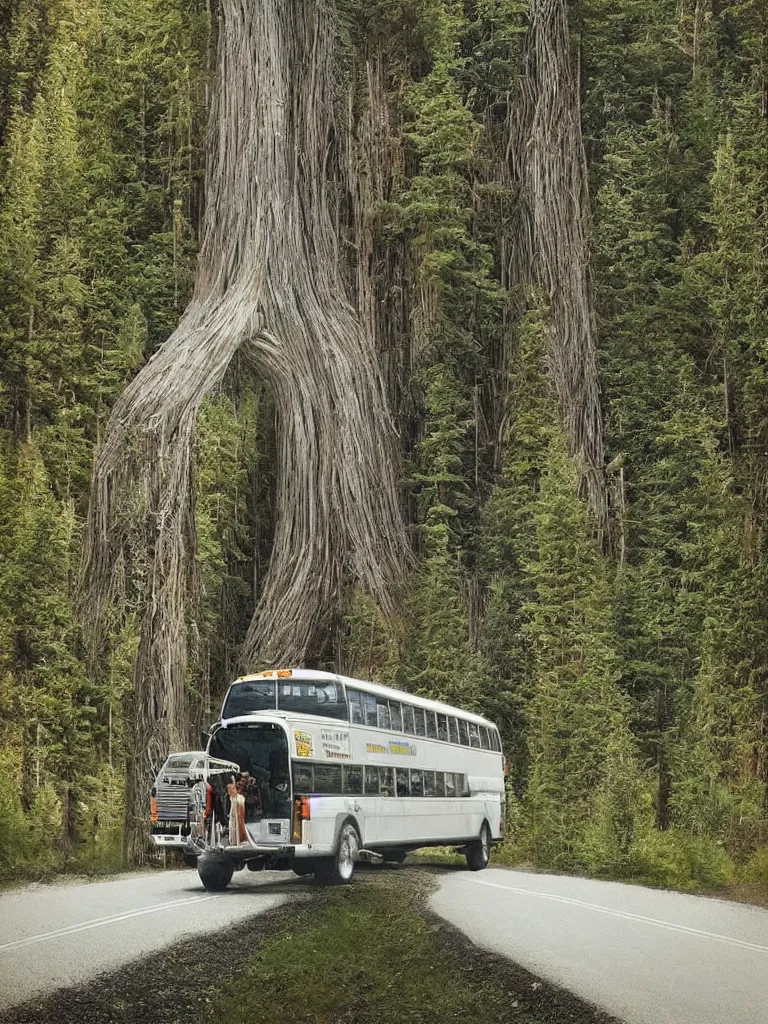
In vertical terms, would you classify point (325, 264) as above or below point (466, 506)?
above

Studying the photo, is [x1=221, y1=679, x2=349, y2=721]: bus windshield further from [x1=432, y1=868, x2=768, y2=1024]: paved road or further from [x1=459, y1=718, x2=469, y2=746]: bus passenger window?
[x1=459, y1=718, x2=469, y2=746]: bus passenger window

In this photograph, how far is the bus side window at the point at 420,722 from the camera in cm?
1321

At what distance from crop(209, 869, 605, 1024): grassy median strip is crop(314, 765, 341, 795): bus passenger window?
1.92 metres

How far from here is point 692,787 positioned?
12852 millimetres

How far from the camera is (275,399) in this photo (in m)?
16.6

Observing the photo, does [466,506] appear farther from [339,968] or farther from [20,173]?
[339,968]

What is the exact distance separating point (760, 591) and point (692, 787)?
1.77 m

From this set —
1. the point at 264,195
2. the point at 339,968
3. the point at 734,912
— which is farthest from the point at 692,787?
the point at 264,195

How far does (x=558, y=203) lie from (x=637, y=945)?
1240 cm

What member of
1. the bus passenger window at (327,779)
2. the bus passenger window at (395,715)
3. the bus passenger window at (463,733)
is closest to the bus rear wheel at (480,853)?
the bus passenger window at (463,733)

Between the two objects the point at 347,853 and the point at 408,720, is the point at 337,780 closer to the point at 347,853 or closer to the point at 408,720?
the point at 347,853

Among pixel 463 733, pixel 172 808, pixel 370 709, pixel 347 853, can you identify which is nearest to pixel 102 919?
pixel 172 808

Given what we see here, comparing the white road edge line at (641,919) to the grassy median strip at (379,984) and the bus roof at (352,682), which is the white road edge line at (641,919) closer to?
the grassy median strip at (379,984)

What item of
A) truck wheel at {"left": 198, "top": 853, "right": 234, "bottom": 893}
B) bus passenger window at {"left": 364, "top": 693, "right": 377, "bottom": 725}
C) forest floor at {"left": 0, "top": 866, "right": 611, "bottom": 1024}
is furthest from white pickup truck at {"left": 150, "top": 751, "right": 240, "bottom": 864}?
forest floor at {"left": 0, "top": 866, "right": 611, "bottom": 1024}
